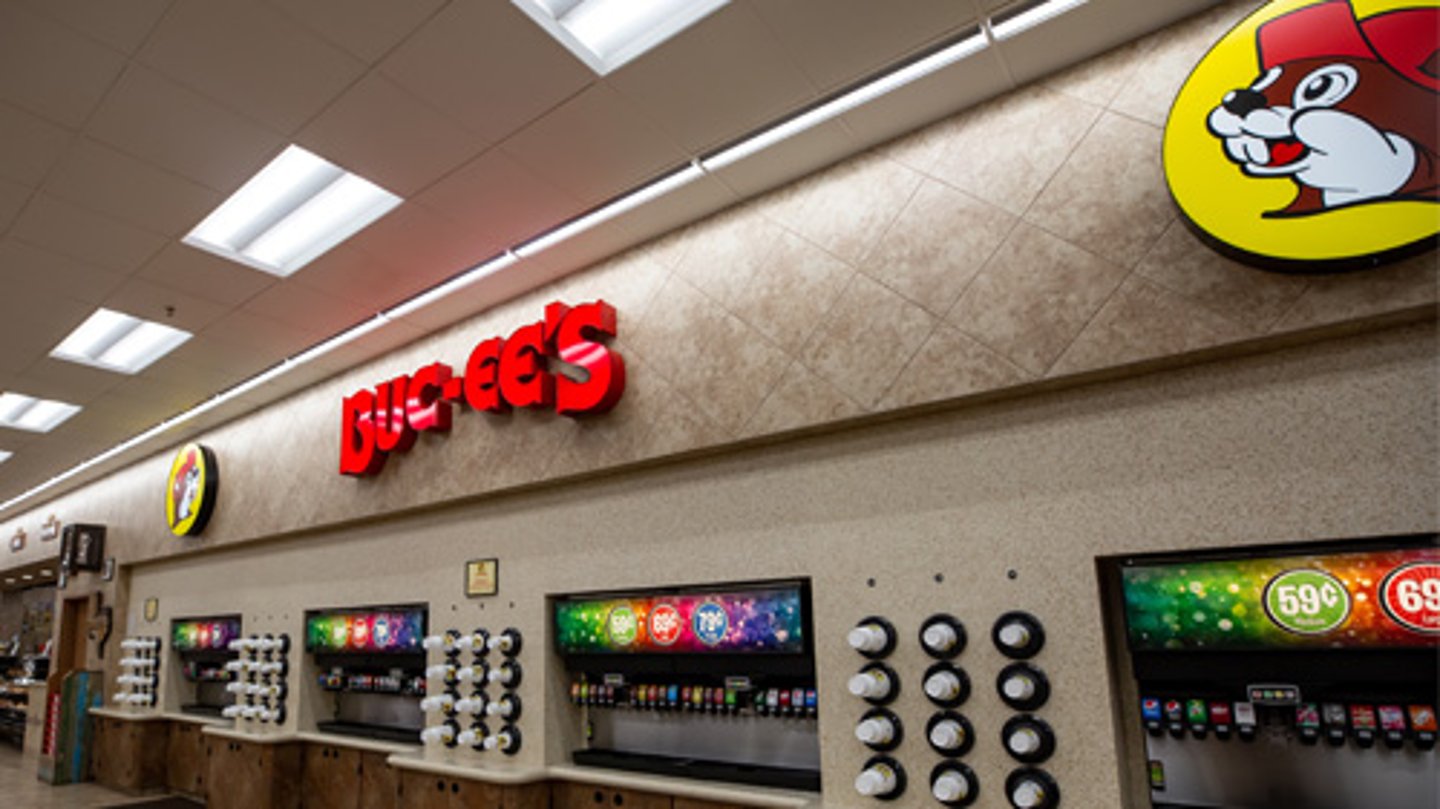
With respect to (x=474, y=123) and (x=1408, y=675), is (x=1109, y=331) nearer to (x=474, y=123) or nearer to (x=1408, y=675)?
(x=1408, y=675)

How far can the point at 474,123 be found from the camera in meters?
3.62

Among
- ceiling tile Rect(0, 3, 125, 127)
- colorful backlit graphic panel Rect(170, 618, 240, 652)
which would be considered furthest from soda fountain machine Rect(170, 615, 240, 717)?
ceiling tile Rect(0, 3, 125, 127)

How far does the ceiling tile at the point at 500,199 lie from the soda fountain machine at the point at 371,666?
2.94m

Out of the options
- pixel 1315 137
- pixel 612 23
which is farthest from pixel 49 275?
pixel 1315 137

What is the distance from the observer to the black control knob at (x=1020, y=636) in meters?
3.22

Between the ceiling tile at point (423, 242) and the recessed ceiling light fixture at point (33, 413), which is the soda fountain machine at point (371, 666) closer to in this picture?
the ceiling tile at point (423, 242)

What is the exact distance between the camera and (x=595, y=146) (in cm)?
384

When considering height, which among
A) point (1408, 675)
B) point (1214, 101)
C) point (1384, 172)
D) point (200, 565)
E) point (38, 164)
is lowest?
point (1408, 675)

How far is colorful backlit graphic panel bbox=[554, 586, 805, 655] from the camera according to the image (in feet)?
13.1

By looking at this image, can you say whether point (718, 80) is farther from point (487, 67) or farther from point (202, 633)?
point (202, 633)

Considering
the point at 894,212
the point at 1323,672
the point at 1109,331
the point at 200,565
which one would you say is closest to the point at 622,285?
the point at 894,212

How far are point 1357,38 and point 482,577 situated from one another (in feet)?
17.1

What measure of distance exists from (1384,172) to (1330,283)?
37 centimetres

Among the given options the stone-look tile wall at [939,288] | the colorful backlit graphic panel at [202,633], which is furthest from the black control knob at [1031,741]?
the colorful backlit graphic panel at [202,633]
